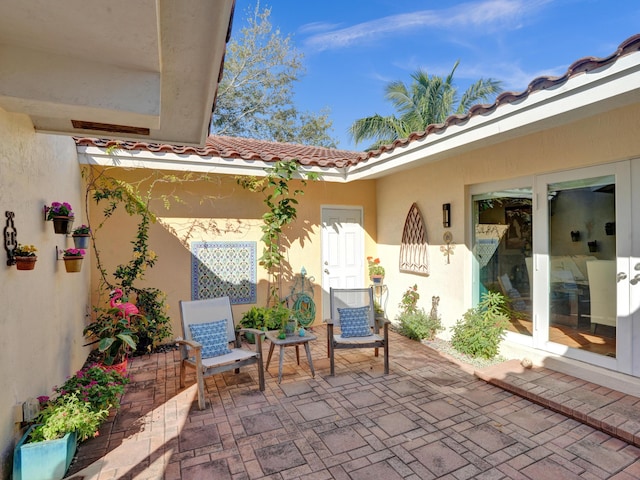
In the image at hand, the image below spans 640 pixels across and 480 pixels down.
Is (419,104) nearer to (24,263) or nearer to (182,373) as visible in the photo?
(182,373)

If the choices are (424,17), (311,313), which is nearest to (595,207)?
(311,313)

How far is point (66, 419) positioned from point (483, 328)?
491cm

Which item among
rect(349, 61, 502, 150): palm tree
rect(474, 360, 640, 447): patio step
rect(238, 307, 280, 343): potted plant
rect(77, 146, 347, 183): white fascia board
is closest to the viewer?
rect(474, 360, 640, 447): patio step

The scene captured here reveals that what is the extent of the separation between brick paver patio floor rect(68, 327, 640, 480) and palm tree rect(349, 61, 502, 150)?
12349mm

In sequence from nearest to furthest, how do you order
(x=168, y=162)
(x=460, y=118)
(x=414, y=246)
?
(x=460, y=118) → (x=168, y=162) → (x=414, y=246)

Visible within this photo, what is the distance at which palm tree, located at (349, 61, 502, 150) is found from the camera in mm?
14344

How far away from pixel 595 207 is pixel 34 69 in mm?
5448

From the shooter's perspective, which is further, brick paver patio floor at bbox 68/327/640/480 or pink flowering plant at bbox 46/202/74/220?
pink flowering plant at bbox 46/202/74/220

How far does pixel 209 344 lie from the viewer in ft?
13.3

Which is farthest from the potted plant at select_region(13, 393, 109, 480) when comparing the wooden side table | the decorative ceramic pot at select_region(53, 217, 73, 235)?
the wooden side table

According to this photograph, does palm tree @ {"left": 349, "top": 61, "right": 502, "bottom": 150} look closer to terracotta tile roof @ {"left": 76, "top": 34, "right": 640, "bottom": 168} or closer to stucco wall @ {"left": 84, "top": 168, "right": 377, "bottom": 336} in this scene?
stucco wall @ {"left": 84, "top": 168, "right": 377, "bottom": 336}

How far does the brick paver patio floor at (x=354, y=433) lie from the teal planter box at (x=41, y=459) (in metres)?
0.22

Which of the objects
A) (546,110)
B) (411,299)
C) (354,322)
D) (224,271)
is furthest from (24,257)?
(411,299)

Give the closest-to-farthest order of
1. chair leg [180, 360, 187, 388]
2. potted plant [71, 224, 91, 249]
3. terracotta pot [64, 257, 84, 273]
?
terracotta pot [64, 257, 84, 273] → potted plant [71, 224, 91, 249] → chair leg [180, 360, 187, 388]
